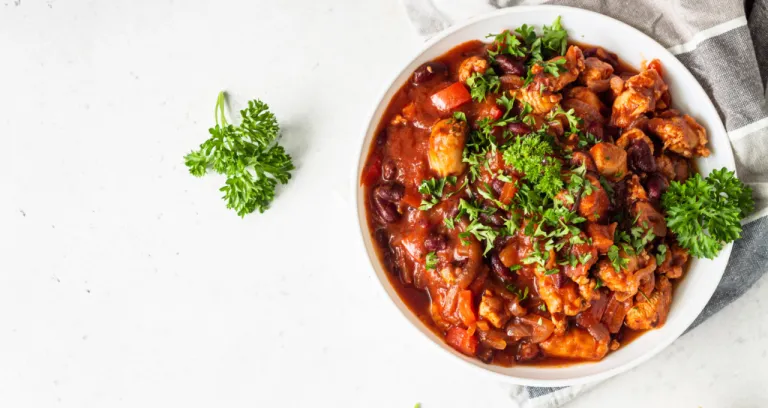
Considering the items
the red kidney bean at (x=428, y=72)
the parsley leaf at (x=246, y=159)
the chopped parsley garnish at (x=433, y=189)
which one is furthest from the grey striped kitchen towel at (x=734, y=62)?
the parsley leaf at (x=246, y=159)

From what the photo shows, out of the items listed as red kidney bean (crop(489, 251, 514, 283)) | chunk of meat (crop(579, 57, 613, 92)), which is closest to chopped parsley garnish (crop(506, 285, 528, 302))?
red kidney bean (crop(489, 251, 514, 283))

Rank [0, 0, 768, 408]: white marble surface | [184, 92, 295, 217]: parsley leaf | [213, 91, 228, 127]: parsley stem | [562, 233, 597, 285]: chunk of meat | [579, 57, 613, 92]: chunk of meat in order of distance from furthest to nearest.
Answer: [0, 0, 768, 408]: white marble surface → [213, 91, 228, 127]: parsley stem → [184, 92, 295, 217]: parsley leaf → [579, 57, 613, 92]: chunk of meat → [562, 233, 597, 285]: chunk of meat

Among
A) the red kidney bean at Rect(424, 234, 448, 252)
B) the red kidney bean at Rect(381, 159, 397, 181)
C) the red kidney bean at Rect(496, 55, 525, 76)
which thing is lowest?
the red kidney bean at Rect(424, 234, 448, 252)

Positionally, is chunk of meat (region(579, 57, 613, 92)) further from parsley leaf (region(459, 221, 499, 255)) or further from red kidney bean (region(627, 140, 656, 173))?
parsley leaf (region(459, 221, 499, 255))

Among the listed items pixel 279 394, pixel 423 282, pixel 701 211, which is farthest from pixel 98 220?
pixel 701 211

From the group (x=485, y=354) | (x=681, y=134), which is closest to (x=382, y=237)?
(x=485, y=354)

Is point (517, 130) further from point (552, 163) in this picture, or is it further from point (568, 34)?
point (568, 34)

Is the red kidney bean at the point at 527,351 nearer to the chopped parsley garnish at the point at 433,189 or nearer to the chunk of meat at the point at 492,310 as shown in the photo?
the chunk of meat at the point at 492,310

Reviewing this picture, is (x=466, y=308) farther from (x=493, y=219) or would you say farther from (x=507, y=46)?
(x=507, y=46)
